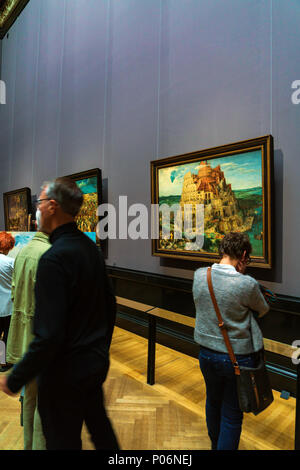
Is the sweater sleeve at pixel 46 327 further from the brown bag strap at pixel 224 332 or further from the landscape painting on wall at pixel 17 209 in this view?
the landscape painting on wall at pixel 17 209

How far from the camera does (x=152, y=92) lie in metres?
5.30

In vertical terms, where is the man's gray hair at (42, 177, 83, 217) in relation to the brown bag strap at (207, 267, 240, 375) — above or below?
above

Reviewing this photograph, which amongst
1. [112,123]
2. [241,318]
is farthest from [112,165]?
[241,318]

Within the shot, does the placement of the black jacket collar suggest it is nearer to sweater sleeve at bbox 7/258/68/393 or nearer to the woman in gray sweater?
sweater sleeve at bbox 7/258/68/393

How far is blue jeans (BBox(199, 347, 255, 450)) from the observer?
1.90 meters

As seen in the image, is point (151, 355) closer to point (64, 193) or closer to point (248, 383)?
point (248, 383)

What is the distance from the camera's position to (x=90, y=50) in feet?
22.3

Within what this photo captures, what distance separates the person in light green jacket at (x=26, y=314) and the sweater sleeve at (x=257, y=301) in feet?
5.07

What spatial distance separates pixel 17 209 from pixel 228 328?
873 centimetres

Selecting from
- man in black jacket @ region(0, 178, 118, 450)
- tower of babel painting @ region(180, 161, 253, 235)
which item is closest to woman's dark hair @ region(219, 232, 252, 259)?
man in black jacket @ region(0, 178, 118, 450)

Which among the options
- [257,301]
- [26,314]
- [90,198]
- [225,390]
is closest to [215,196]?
[257,301]

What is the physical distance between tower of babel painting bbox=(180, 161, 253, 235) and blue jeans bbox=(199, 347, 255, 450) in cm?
216

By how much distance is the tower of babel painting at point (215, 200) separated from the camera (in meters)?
3.89
